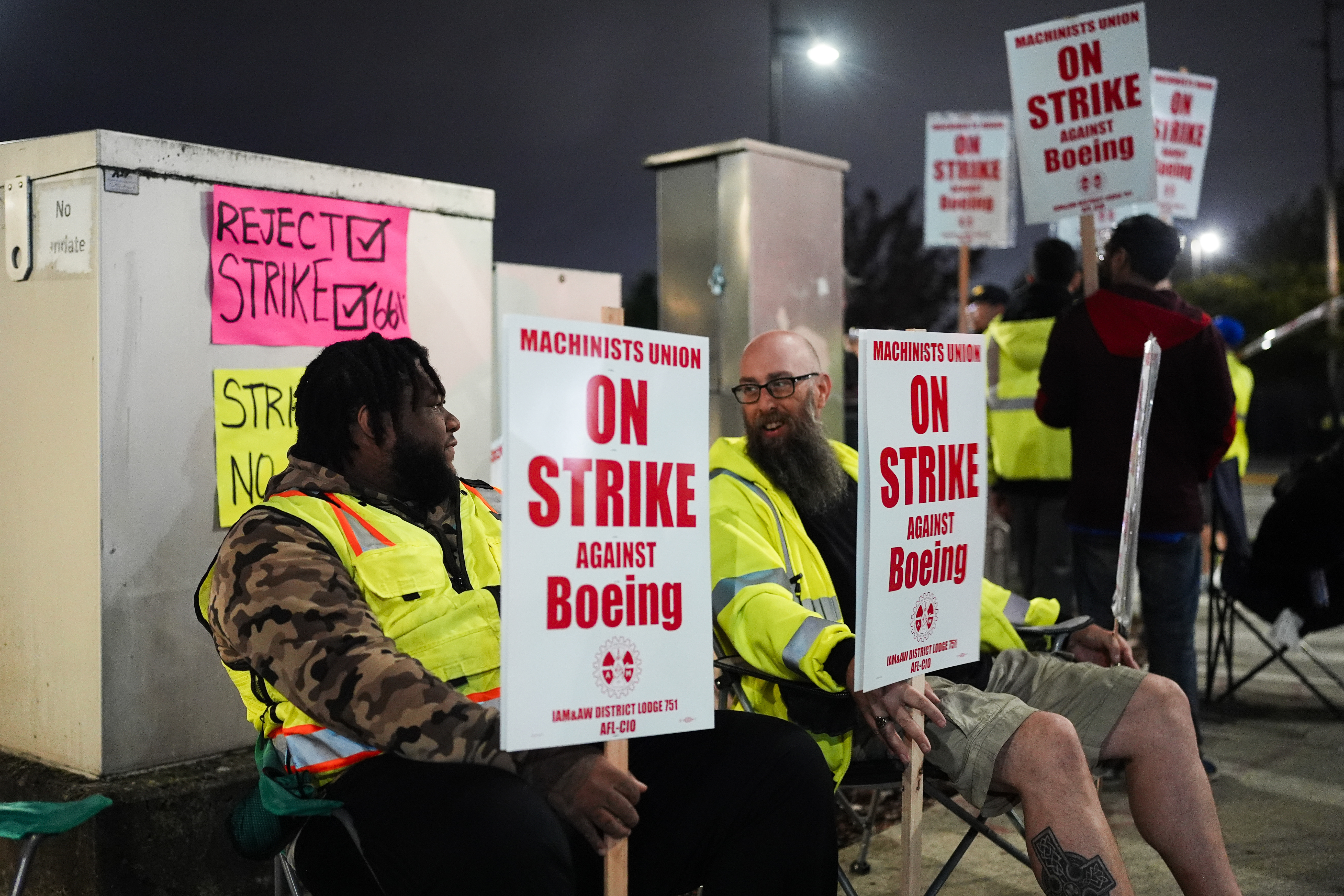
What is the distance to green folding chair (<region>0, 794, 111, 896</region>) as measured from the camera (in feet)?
6.70

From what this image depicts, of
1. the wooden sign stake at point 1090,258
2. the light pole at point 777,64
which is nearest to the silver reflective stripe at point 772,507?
the wooden sign stake at point 1090,258

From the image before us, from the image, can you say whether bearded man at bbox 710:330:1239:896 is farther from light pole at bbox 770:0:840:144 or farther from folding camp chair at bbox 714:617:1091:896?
light pole at bbox 770:0:840:144

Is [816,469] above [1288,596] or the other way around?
above

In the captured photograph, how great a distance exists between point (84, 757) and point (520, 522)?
1.83 metres

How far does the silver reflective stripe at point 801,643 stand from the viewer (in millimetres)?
2684

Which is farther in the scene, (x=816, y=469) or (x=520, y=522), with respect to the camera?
(x=816, y=469)

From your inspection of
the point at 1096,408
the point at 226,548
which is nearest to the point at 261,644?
the point at 226,548

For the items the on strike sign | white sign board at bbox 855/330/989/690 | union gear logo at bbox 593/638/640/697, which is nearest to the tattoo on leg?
white sign board at bbox 855/330/989/690

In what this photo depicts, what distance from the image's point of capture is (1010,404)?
5629mm

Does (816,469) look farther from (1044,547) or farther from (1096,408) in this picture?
(1044,547)

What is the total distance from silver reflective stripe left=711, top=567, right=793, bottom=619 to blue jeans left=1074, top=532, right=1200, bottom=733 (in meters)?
1.85

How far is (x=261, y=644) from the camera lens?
2.10m

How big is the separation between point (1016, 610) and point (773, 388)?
897 millimetres

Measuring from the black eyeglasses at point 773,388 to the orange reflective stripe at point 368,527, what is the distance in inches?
46.4
